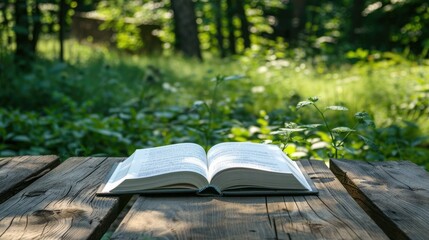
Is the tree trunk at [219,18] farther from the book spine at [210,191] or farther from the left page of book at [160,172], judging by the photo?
the book spine at [210,191]

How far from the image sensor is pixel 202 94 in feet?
24.7

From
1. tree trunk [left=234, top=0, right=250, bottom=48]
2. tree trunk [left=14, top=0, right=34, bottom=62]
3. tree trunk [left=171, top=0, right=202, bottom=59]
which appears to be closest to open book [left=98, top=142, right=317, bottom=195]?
tree trunk [left=14, top=0, right=34, bottom=62]

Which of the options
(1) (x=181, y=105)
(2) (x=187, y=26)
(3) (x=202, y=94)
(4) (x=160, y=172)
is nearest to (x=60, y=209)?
(4) (x=160, y=172)

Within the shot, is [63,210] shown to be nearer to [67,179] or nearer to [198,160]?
[67,179]

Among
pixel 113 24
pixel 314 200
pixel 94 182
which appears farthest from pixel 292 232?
pixel 113 24

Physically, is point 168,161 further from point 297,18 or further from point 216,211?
point 297,18

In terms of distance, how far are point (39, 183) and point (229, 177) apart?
639mm

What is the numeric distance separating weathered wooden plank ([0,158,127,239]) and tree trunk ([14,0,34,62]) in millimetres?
6370

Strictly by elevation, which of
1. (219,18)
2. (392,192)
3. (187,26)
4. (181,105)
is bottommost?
(181,105)

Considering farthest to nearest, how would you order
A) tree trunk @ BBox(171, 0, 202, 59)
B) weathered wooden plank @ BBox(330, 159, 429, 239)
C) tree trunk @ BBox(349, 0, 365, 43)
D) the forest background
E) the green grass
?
tree trunk @ BBox(349, 0, 365, 43) → tree trunk @ BBox(171, 0, 202, 59) → the green grass → the forest background → weathered wooden plank @ BBox(330, 159, 429, 239)

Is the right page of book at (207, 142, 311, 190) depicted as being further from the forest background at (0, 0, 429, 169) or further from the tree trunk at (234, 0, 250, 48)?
the tree trunk at (234, 0, 250, 48)

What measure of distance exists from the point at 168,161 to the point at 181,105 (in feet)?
15.2

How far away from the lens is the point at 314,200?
1839 millimetres

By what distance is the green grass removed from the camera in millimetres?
4914
